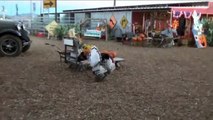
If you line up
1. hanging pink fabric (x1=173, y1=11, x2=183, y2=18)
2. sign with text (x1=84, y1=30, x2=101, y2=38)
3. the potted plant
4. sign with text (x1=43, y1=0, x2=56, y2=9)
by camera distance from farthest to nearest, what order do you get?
sign with text (x1=43, y1=0, x2=56, y2=9) < sign with text (x1=84, y1=30, x2=101, y2=38) < the potted plant < hanging pink fabric (x1=173, y1=11, x2=183, y2=18)

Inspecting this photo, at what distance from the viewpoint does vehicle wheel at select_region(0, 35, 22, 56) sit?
11.9m

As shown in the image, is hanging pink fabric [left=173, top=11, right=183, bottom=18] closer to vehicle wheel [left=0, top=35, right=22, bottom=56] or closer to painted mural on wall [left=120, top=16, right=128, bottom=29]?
painted mural on wall [left=120, top=16, right=128, bottom=29]

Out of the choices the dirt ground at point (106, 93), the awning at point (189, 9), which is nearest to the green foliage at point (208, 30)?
the awning at point (189, 9)

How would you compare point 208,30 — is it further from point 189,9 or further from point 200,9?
point 189,9

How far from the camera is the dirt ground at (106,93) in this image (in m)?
5.45

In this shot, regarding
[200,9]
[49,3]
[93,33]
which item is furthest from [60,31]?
[200,9]

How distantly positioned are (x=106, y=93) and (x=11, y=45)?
20.3ft

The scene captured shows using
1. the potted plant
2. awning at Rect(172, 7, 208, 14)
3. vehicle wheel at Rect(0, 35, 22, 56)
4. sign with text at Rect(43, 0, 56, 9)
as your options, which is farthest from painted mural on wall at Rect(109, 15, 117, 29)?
vehicle wheel at Rect(0, 35, 22, 56)

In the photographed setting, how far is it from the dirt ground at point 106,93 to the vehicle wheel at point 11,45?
1707 mm

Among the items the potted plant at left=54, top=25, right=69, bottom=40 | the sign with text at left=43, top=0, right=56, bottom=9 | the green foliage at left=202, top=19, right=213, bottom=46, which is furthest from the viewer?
the sign with text at left=43, top=0, right=56, bottom=9

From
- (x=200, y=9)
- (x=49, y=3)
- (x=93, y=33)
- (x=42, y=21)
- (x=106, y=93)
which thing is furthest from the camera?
(x=42, y=21)

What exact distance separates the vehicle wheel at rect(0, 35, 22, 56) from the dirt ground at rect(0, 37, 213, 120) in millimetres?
1707

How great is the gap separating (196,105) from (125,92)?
4.61ft

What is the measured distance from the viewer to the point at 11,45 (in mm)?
12008
